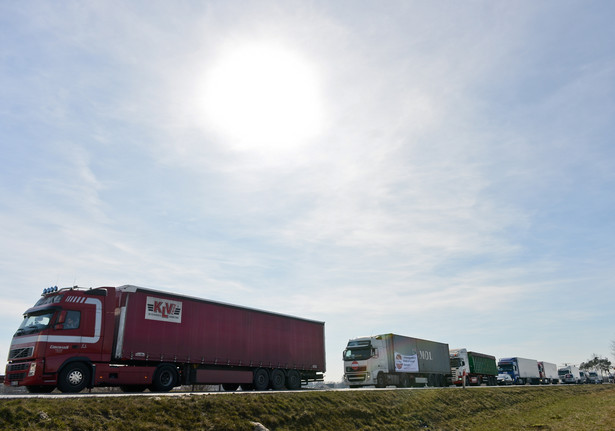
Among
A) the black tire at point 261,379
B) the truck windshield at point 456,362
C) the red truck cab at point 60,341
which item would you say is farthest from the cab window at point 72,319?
the truck windshield at point 456,362

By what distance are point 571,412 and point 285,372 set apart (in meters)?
21.9

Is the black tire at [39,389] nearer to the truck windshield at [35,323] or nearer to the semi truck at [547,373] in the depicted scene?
the truck windshield at [35,323]

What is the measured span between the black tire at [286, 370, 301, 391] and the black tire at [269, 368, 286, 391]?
0.33 m

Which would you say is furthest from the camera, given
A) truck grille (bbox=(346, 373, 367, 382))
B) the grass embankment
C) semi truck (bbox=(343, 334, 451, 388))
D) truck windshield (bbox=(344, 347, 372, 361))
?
truck windshield (bbox=(344, 347, 372, 361))

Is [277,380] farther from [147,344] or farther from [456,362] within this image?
[456,362]

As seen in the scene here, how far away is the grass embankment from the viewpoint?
484 inches

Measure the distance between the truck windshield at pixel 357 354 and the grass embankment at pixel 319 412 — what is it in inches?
196

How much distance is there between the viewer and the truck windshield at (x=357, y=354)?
33.4 m

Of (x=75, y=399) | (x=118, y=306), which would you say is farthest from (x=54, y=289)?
(x=75, y=399)

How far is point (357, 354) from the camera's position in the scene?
3369cm

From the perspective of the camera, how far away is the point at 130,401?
14.3 meters

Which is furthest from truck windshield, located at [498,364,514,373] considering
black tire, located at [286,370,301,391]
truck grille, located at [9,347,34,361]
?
truck grille, located at [9,347,34,361]

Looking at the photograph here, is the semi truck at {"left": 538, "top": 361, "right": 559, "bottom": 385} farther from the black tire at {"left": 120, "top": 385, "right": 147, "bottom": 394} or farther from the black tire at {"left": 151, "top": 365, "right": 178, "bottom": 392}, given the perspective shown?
the black tire at {"left": 120, "top": 385, "right": 147, "bottom": 394}

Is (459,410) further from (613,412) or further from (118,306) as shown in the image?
(118,306)
